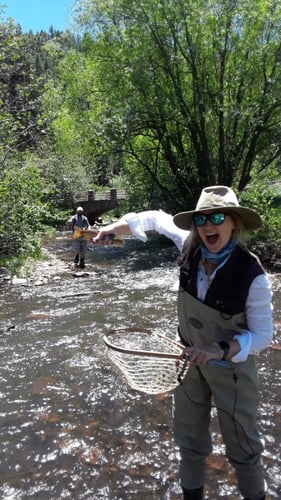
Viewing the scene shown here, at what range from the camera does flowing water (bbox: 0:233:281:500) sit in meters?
3.86

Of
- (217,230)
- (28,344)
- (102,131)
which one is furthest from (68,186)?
(217,230)

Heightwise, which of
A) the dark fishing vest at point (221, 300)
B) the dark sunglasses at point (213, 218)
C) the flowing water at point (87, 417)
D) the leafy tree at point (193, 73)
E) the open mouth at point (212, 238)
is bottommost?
the flowing water at point (87, 417)

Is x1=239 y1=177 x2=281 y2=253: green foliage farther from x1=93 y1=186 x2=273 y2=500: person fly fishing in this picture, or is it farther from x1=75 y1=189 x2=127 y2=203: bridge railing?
x1=75 y1=189 x2=127 y2=203: bridge railing

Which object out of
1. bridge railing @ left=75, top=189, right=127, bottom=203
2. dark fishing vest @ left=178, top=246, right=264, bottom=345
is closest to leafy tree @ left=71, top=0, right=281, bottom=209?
bridge railing @ left=75, top=189, right=127, bottom=203

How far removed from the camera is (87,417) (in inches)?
198

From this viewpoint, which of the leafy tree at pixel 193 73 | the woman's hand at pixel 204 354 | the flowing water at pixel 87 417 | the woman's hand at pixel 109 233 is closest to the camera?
the woman's hand at pixel 204 354

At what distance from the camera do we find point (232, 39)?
18.8 meters

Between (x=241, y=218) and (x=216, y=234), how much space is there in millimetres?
225

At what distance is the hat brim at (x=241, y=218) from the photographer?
8.84 ft

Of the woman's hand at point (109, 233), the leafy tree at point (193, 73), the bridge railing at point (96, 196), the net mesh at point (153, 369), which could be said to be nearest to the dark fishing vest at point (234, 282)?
the net mesh at point (153, 369)

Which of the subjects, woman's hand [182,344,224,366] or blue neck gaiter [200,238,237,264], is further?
blue neck gaiter [200,238,237,264]

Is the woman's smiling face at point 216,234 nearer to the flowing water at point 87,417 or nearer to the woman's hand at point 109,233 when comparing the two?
the woman's hand at point 109,233

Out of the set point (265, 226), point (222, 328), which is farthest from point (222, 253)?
point (265, 226)

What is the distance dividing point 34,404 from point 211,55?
1776cm
